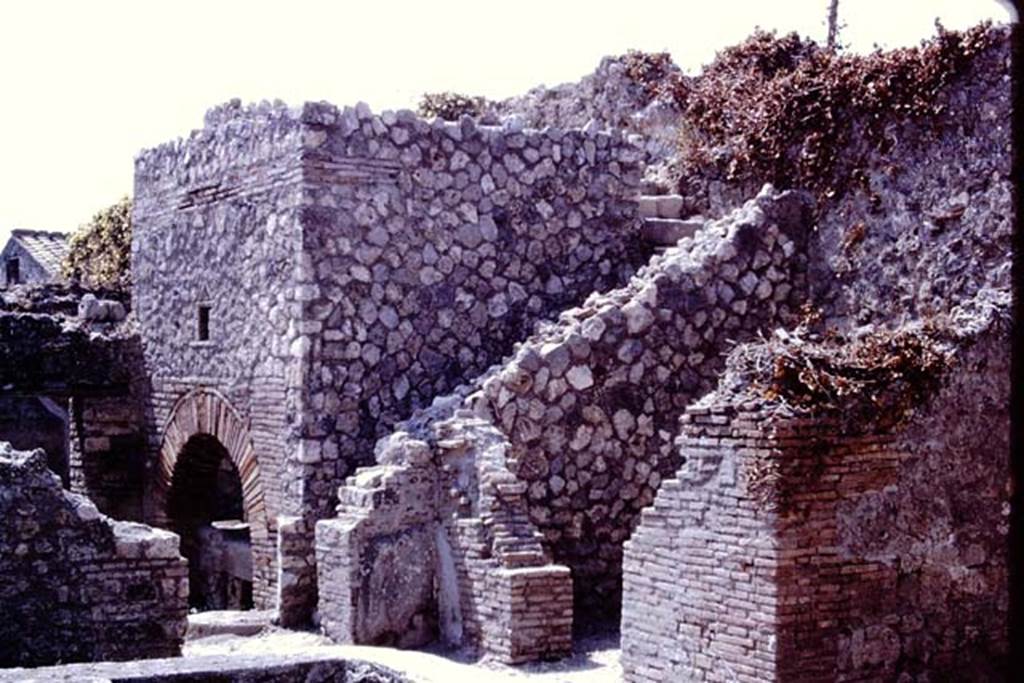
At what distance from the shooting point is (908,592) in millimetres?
8125

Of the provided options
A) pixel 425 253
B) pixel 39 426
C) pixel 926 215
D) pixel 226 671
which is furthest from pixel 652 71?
pixel 39 426

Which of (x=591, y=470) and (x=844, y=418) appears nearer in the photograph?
(x=844, y=418)

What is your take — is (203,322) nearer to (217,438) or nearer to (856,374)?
(217,438)

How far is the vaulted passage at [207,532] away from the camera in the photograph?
46.0ft

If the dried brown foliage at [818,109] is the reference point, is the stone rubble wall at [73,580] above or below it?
below

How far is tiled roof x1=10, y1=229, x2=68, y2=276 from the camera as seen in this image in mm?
26188

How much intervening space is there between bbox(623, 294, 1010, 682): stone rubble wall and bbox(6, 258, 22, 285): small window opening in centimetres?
2157

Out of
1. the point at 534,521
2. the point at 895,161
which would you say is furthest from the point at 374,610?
the point at 895,161

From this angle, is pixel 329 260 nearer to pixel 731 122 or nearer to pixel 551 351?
pixel 551 351

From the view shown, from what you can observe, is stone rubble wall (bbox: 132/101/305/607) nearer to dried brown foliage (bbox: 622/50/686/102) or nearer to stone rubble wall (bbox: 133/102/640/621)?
stone rubble wall (bbox: 133/102/640/621)

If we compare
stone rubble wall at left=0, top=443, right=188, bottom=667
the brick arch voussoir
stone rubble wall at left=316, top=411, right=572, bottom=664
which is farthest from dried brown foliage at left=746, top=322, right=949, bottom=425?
the brick arch voussoir

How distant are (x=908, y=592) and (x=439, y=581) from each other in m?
3.72

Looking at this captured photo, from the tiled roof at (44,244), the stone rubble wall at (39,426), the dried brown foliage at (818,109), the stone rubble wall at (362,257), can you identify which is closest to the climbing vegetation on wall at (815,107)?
the dried brown foliage at (818,109)

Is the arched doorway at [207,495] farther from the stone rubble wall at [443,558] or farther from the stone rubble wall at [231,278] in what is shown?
the stone rubble wall at [443,558]
